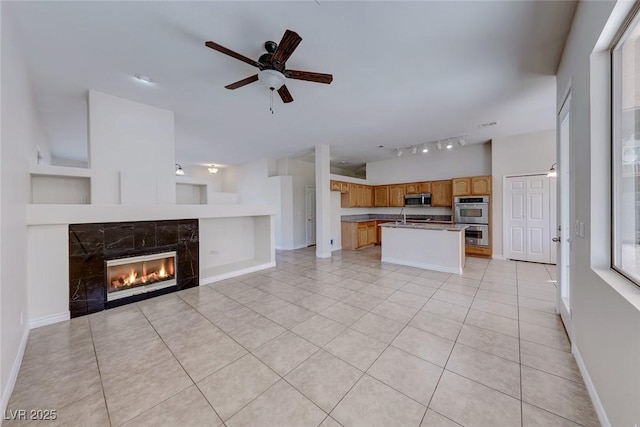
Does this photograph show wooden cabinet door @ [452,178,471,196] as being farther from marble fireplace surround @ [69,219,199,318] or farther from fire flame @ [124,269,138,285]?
fire flame @ [124,269,138,285]

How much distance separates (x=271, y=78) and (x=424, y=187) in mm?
5983

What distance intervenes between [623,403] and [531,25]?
2.92m

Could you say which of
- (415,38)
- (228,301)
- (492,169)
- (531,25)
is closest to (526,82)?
(531,25)

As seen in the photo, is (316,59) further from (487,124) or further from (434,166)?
(434,166)

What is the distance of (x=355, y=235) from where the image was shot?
7.32 m

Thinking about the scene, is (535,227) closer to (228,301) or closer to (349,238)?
(349,238)

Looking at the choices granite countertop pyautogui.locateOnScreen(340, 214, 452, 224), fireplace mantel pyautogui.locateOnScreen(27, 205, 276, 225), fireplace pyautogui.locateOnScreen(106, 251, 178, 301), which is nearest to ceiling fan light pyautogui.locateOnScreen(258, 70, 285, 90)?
fireplace mantel pyautogui.locateOnScreen(27, 205, 276, 225)

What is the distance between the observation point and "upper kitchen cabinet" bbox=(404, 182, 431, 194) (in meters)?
6.96

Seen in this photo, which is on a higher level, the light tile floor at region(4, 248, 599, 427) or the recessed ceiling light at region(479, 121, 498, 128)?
the recessed ceiling light at region(479, 121, 498, 128)

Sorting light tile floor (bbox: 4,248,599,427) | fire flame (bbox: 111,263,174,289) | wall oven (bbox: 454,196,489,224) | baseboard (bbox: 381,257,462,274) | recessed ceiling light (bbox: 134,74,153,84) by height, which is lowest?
light tile floor (bbox: 4,248,599,427)

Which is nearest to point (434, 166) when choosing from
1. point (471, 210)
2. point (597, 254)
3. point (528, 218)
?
point (471, 210)

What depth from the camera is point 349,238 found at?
291 inches

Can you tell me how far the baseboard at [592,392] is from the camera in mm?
1328

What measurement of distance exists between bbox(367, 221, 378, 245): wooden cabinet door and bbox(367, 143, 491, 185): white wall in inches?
60.5
